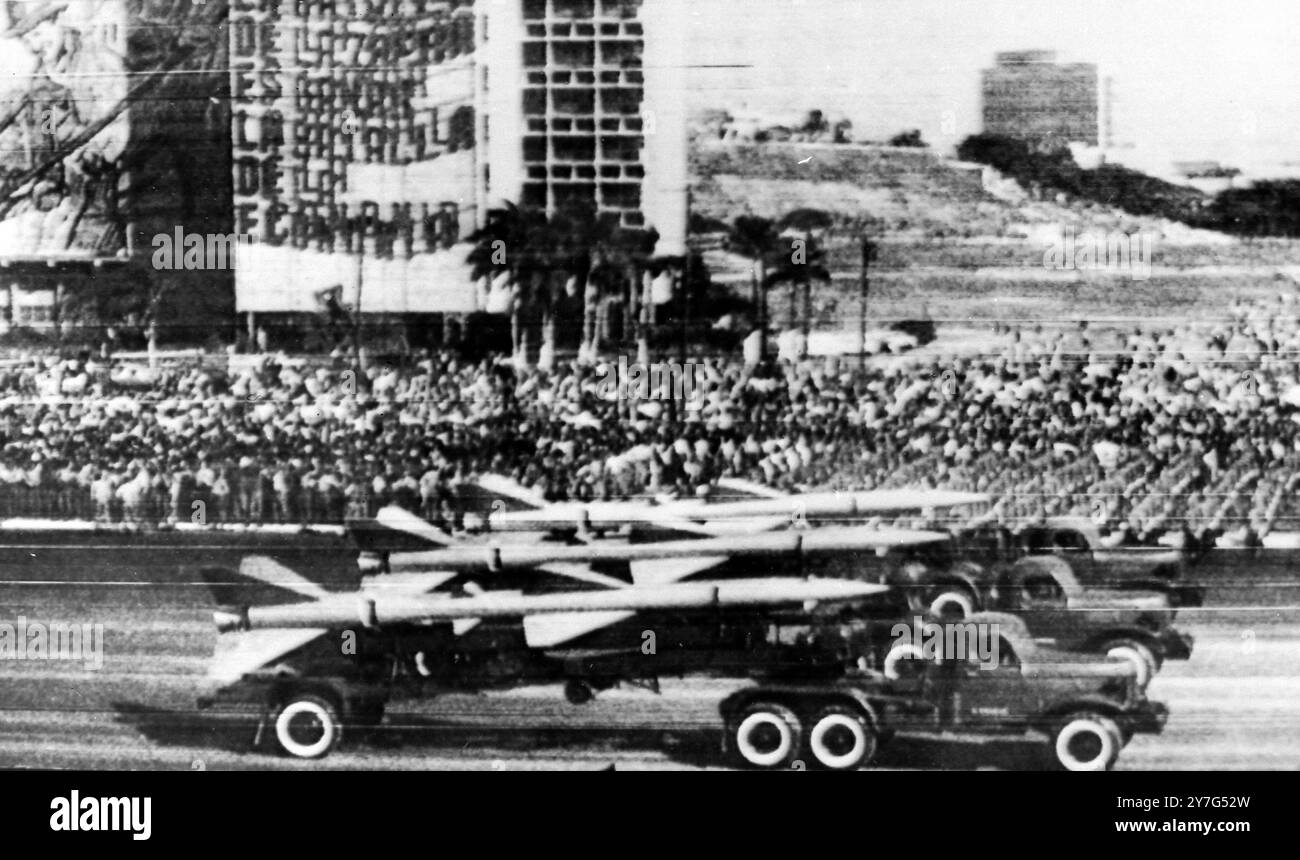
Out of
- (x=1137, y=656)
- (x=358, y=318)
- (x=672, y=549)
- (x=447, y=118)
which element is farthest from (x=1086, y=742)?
(x=447, y=118)

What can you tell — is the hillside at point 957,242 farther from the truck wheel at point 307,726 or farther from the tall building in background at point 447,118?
the truck wheel at point 307,726

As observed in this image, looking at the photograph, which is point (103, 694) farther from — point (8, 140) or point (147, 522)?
point (8, 140)

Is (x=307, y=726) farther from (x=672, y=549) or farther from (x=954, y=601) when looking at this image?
(x=954, y=601)

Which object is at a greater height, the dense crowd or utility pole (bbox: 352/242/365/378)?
utility pole (bbox: 352/242/365/378)

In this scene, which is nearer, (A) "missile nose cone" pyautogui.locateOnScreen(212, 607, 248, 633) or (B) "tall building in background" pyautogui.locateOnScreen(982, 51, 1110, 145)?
(B) "tall building in background" pyautogui.locateOnScreen(982, 51, 1110, 145)

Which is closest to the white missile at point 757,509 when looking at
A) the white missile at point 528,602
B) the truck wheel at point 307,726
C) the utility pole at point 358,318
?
the white missile at point 528,602

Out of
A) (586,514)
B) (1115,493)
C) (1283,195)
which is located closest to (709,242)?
(586,514)

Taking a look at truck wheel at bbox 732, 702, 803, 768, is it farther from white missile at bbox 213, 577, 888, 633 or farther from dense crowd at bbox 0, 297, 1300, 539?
dense crowd at bbox 0, 297, 1300, 539

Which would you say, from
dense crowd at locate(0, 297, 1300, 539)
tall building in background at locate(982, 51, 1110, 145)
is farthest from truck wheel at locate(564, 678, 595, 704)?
tall building in background at locate(982, 51, 1110, 145)

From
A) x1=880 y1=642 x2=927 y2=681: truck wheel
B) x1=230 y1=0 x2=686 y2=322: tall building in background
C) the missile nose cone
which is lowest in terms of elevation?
x1=880 y1=642 x2=927 y2=681: truck wheel
